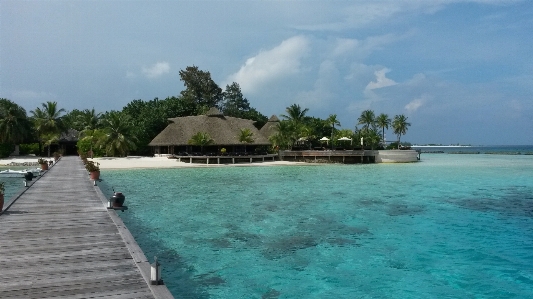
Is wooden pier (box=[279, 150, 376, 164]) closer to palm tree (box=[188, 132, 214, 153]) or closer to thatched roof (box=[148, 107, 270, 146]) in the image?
thatched roof (box=[148, 107, 270, 146])

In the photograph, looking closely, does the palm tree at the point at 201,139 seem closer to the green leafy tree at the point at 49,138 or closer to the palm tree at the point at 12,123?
the green leafy tree at the point at 49,138

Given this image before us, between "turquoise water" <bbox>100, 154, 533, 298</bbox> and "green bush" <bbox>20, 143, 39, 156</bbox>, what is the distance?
44.2 metres

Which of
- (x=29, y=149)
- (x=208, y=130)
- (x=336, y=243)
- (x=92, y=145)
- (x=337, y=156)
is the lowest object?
(x=336, y=243)

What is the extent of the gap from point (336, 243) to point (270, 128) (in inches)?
2050

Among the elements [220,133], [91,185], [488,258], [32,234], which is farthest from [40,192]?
[220,133]

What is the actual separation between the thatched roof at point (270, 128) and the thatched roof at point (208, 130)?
329cm

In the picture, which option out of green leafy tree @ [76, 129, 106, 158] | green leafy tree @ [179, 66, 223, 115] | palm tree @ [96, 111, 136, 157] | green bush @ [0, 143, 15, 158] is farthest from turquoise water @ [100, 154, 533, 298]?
green leafy tree @ [179, 66, 223, 115]

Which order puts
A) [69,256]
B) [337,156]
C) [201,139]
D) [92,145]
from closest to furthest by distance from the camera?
[69,256] < [201,139] < [337,156] < [92,145]

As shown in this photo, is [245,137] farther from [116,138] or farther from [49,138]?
[49,138]

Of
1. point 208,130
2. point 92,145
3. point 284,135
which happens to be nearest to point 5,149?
point 92,145

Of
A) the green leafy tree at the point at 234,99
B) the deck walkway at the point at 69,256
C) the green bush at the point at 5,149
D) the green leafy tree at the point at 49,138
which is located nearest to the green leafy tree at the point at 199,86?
the green leafy tree at the point at 234,99

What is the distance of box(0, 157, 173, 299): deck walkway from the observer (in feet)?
20.0

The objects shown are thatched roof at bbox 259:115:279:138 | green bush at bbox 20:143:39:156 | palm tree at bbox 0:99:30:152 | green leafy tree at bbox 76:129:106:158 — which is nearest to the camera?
palm tree at bbox 0:99:30:152

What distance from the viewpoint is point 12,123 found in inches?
2109
